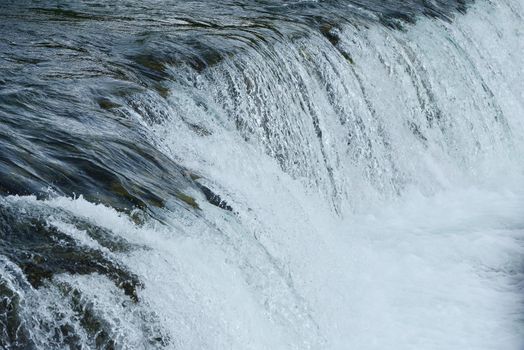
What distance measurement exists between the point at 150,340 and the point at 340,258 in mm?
2791

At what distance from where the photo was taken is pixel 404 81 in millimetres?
9383

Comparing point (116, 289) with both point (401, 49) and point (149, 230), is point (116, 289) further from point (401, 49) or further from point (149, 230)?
point (401, 49)

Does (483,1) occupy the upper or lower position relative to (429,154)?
upper

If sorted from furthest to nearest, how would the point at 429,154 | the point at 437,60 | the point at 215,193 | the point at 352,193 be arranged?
the point at 437,60, the point at 429,154, the point at 352,193, the point at 215,193

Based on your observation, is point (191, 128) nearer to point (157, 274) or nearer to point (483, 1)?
point (157, 274)

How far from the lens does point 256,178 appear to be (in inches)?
265

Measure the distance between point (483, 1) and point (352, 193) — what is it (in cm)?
555

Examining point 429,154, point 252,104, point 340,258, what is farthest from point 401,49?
point 340,258

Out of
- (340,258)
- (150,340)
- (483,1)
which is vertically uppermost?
(483,1)

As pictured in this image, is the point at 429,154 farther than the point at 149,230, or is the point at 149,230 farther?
the point at 429,154

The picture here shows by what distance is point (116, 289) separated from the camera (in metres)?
4.39

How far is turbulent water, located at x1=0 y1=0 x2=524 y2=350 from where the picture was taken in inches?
180

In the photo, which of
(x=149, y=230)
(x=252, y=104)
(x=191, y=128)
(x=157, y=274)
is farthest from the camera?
(x=252, y=104)

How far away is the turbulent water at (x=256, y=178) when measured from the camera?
4562mm
